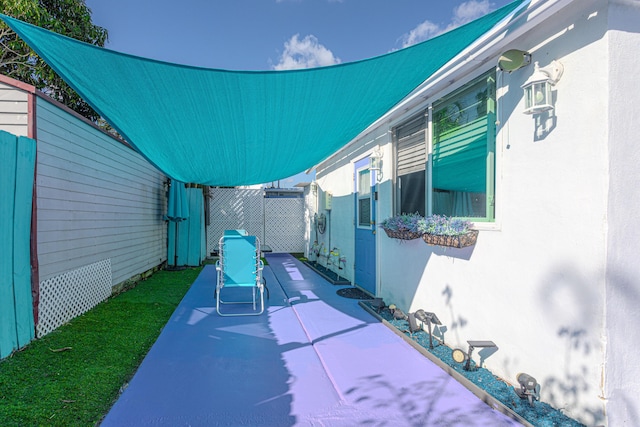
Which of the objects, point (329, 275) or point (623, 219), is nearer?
point (623, 219)

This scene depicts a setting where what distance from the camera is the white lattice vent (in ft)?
12.0

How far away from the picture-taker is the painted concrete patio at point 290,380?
2.18m

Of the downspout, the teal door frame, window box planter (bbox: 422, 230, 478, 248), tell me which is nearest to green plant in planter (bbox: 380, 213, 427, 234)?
window box planter (bbox: 422, 230, 478, 248)

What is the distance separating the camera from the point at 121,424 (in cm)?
208

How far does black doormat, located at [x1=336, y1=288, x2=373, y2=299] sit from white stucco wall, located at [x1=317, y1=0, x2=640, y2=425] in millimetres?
2839

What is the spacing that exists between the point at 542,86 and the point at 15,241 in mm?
4471

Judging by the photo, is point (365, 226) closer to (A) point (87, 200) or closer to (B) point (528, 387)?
(B) point (528, 387)

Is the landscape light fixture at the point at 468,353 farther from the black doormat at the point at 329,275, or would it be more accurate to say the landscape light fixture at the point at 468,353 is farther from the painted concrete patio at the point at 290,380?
the black doormat at the point at 329,275

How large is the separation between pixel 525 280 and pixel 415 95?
2.25m

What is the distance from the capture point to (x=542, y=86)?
7.00ft

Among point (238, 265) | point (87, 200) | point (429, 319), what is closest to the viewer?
point (429, 319)

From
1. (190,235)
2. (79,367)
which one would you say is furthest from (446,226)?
(190,235)

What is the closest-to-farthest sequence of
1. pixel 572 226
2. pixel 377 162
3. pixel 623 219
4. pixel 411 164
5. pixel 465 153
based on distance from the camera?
pixel 623 219 < pixel 572 226 < pixel 465 153 < pixel 411 164 < pixel 377 162

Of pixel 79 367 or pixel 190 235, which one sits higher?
pixel 190 235
